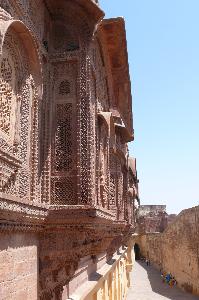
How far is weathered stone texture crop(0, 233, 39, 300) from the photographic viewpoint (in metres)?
2.83

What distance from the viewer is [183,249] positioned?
62.8 feet

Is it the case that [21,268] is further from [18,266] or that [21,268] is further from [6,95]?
[6,95]

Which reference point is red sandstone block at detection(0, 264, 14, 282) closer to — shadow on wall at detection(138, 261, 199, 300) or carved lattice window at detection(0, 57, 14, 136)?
carved lattice window at detection(0, 57, 14, 136)

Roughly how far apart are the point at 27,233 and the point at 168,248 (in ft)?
73.6

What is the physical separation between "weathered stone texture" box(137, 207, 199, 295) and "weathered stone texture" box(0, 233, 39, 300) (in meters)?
13.8

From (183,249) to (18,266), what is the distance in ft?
57.6

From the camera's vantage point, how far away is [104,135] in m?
6.02

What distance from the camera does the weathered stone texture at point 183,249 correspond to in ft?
54.6

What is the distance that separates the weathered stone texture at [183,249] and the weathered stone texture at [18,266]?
1380cm

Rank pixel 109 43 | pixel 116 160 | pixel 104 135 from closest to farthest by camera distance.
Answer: pixel 104 135, pixel 109 43, pixel 116 160

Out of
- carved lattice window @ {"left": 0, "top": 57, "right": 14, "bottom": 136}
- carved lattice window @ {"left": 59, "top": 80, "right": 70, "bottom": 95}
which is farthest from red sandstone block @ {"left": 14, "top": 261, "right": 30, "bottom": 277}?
carved lattice window @ {"left": 59, "top": 80, "right": 70, "bottom": 95}

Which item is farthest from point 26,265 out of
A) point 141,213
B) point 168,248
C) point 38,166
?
point 141,213

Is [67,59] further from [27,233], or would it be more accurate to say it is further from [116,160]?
[116,160]

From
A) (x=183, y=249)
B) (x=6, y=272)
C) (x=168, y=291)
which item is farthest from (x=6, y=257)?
(x=168, y=291)
